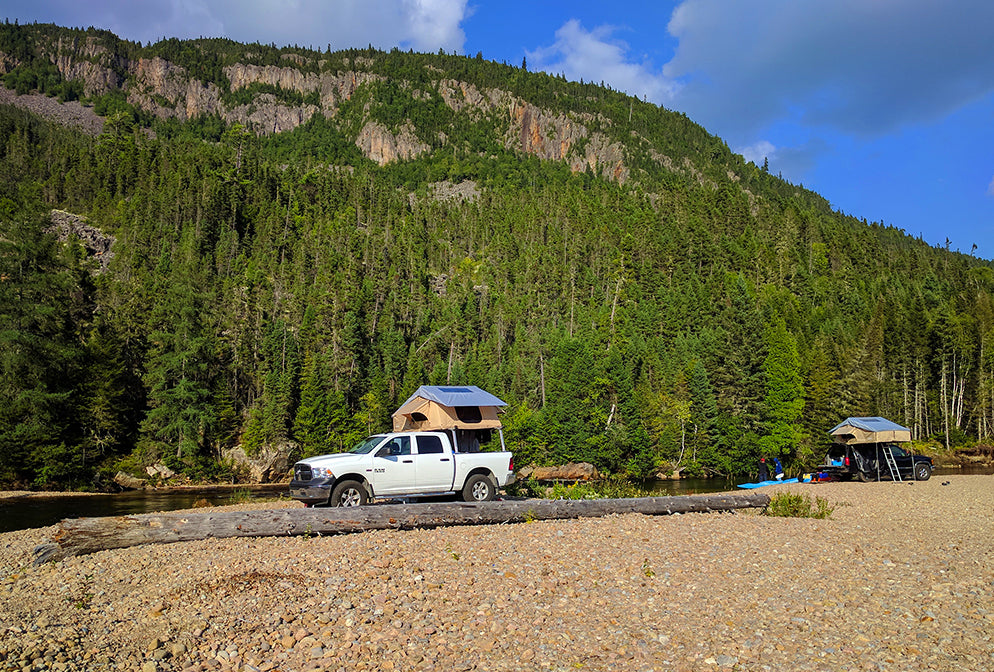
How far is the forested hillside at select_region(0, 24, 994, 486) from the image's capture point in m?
48.2

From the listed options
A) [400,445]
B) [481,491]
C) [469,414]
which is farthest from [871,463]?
[400,445]

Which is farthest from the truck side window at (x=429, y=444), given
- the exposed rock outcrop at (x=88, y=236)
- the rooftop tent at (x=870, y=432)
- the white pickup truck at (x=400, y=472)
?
the exposed rock outcrop at (x=88, y=236)

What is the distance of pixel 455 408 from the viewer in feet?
76.0

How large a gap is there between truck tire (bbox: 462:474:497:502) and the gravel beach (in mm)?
3367

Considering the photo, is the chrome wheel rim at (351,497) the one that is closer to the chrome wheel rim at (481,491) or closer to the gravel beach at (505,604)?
the gravel beach at (505,604)

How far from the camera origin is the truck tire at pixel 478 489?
55.5 ft

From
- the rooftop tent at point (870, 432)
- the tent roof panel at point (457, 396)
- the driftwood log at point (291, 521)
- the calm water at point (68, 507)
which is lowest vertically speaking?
the calm water at point (68, 507)

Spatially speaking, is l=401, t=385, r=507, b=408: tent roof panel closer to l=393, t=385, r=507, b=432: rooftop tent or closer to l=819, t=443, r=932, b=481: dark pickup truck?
l=393, t=385, r=507, b=432: rooftop tent

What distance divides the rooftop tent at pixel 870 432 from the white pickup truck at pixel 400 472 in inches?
922

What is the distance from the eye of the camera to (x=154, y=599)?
26.5 feet

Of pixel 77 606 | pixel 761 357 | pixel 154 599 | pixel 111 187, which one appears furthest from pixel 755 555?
pixel 111 187

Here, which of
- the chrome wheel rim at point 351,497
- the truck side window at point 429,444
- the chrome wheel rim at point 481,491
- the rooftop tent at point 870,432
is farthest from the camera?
the rooftop tent at point 870,432

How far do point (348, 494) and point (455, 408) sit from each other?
8.21m

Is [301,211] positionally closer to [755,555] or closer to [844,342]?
[844,342]
